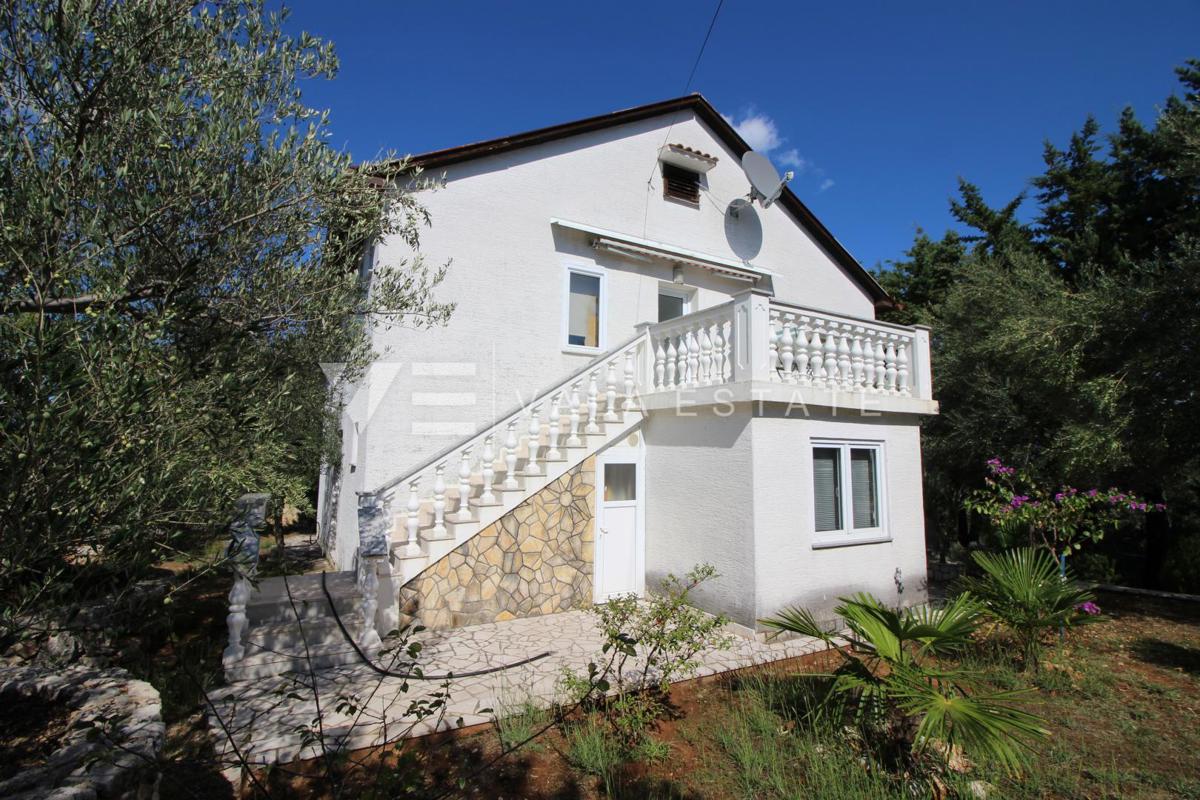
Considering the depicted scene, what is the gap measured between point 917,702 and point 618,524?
5413 mm

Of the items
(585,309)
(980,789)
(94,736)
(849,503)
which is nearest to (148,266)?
(94,736)

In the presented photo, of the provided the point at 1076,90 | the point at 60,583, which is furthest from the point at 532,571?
the point at 1076,90

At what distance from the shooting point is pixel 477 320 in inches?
Result: 360

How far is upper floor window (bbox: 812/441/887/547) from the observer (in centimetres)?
797

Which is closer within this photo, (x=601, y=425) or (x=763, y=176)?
(x=601, y=425)

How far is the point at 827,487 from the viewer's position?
8.09 m

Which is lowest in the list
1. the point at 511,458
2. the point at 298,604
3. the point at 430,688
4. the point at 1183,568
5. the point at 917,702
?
the point at 430,688

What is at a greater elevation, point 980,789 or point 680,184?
point 680,184

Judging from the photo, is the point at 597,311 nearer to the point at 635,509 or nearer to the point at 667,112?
the point at 635,509

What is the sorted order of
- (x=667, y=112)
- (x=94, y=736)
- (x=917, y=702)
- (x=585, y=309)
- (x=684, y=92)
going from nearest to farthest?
(x=94, y=736), (x=917, y=702), (x=585, y=309), (x=684, y=92), (x=667, y=112)

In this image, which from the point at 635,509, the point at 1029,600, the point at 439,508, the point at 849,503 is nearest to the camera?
the point at 1029,600

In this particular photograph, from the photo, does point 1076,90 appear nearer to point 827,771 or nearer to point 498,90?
point 498,90

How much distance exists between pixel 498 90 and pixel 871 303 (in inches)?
414

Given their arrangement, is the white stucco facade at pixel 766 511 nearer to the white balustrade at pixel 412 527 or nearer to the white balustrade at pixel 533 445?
the white balustrade at pixel 533 445
